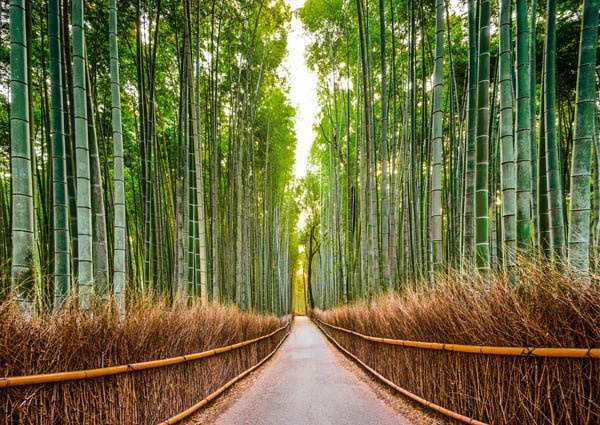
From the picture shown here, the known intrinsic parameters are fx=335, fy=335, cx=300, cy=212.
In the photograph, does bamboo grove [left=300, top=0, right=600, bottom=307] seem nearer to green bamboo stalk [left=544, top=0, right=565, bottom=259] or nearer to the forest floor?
green bamboo stalk [left=544, top=0, right=565, bottom=259]

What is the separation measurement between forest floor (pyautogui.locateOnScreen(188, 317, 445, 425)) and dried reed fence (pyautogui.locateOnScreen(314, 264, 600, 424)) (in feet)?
1.15

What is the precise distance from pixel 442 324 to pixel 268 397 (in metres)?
2.06

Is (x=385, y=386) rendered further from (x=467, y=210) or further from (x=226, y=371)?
(x=467, y=210)

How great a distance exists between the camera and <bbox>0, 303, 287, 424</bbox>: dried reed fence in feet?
4.67

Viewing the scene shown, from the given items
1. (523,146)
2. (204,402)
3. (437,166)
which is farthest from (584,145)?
(204,402)

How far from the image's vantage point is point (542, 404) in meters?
1.53

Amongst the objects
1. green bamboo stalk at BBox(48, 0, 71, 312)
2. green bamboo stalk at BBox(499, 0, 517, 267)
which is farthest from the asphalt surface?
green bamboo stalk at BBox(48, 0, 71, 312)

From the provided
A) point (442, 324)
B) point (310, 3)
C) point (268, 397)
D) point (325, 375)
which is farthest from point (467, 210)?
point (310, 3)

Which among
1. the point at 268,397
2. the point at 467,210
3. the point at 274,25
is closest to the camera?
the point at 467,210

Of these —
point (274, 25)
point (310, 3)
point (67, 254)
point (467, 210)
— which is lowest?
point (67, 254)

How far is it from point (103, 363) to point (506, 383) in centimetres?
216

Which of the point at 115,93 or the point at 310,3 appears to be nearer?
the point at 115,93

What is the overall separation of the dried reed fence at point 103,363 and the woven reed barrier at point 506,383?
195 centimetres

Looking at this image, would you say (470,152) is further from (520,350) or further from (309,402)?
(309,402)
